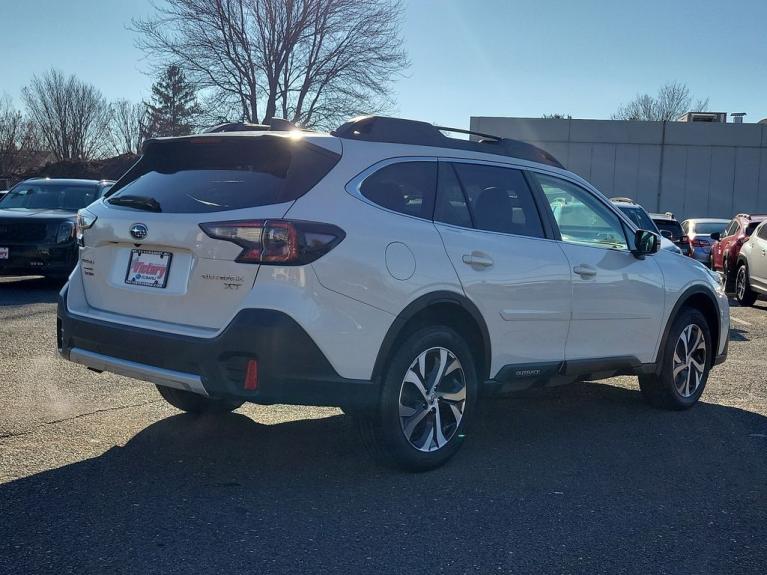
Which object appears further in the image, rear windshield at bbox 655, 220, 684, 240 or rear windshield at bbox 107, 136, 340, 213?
rear windshield at bbox 655, 220, 684, 240

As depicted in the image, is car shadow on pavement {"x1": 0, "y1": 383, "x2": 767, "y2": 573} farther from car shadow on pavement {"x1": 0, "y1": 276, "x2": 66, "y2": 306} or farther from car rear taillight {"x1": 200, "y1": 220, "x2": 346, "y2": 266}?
car shadow on pavement {"x1": 0, "y1": 276, "x2": 66, "y2": 306}

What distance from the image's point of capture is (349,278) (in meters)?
4.21

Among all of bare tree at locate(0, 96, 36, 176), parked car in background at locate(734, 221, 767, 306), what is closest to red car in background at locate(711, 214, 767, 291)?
parked car in background at locate(734, 221, 767, 306)

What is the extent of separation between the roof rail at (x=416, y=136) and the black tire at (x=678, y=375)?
1.80 metres

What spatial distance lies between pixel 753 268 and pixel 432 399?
1144cm

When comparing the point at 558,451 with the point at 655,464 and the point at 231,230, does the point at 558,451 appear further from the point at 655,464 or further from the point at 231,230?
the point at 231,230

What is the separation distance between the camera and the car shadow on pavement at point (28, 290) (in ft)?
38.1

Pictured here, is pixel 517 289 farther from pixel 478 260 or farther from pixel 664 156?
pixel 664 156

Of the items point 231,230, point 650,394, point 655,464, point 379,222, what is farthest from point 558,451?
point 231,230

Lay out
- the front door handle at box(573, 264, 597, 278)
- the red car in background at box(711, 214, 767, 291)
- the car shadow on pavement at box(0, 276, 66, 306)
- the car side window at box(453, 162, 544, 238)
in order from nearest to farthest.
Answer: the car side window at box(453, 162, 544, 238) → the front door handle at box(573, 264, 597, 278) → the car shadow on pavement at box(0, 276, 66, 306) → the red car in background at box(711, 214, 767, 291)

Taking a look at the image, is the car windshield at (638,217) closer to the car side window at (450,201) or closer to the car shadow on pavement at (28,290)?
the car shadow on pavement at (28,290)

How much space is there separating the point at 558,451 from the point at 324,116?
34.9 m

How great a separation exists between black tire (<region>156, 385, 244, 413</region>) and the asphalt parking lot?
3.3 inches

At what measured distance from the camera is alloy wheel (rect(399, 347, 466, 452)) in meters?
4.65
